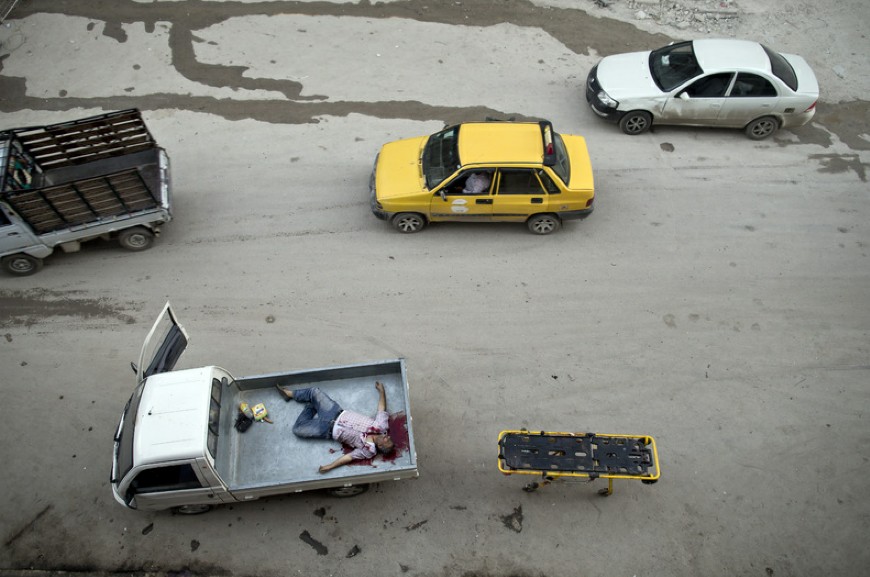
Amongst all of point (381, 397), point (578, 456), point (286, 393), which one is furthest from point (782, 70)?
point (286, 393)

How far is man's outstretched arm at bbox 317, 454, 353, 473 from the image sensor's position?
21.3ft

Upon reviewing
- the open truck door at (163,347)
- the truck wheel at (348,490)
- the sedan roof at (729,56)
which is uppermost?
the sedan roof at (729,56)

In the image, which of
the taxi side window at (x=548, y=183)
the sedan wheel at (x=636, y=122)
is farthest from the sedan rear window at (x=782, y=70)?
the taxi side window at (x=548, y=183)

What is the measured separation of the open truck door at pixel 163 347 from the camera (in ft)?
22.2

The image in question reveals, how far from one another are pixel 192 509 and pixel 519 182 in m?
6.48

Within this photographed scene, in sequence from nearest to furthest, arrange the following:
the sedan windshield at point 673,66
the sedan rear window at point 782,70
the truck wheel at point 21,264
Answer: the truck wheel at point 21,264
the sedan rear window at point 782,70
the sedan windshield at point 673,66

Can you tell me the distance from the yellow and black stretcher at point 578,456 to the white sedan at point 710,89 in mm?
6884

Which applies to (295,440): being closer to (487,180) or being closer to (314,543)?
(314,543)

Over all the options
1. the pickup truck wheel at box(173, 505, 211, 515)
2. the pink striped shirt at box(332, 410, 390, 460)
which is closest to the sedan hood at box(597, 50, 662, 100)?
the pink striped shirt at box(332, 410, 390, 460)

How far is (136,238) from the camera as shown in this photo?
9.32 metres

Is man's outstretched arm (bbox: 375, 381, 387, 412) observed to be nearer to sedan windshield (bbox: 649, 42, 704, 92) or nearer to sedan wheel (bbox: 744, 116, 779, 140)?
sedan windshield (bbox: 649, 42, 704, 92)

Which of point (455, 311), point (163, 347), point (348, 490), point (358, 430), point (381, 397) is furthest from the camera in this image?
point (455, 311)

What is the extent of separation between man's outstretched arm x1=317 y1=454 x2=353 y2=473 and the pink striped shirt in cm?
6

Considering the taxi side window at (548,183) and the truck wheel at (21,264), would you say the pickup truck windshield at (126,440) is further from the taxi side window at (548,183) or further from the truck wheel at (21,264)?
the taxi side window at (548,183)
